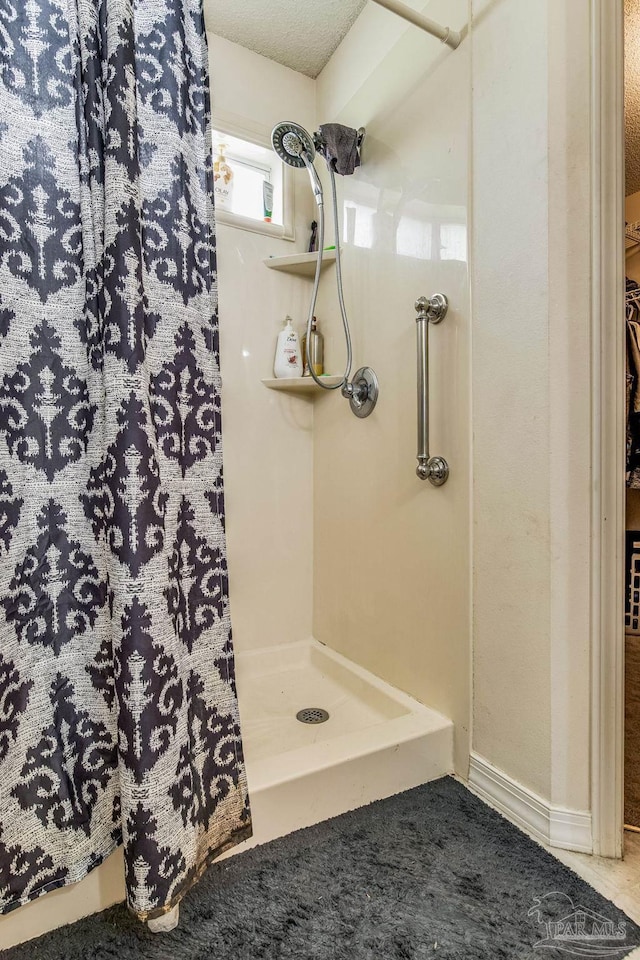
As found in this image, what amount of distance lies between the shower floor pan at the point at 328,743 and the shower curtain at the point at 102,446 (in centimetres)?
21

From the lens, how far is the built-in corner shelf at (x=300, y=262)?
1.88 m

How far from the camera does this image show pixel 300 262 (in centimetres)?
192

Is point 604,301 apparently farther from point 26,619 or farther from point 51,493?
point 26,619

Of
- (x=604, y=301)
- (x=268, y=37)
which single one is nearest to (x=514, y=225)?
(x=604, y=301)

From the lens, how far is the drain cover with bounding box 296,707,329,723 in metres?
1.62

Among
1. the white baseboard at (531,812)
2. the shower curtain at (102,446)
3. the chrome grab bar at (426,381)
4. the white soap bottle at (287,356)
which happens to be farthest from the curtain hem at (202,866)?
the white soap bottle at (287,356)

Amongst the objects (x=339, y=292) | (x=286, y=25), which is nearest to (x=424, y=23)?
(x=339, y=292)

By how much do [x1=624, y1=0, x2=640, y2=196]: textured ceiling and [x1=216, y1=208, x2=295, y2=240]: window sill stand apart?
3.72 ft

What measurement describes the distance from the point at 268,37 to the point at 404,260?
1.10 metres

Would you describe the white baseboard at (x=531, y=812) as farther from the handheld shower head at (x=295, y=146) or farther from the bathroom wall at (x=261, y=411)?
the handheld shower head at (x=295, y=146)

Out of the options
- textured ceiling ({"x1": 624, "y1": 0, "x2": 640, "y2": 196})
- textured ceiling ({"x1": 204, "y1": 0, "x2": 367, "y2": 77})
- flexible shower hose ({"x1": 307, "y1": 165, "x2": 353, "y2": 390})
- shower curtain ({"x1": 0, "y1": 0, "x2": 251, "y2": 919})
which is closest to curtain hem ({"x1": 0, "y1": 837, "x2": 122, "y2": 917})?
shower curtain ({"x1": 0, "y1": 0, "x2": 251, "y2": 919})

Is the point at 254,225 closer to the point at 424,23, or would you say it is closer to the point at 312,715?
the point at 424,23

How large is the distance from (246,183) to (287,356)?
0.70m

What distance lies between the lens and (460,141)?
1.30 m
